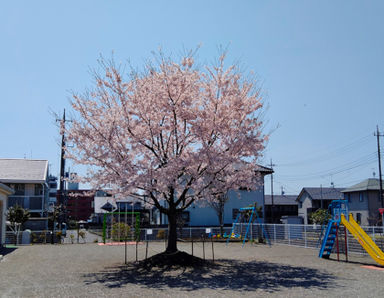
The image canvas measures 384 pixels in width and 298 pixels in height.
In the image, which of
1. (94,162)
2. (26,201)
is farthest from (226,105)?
(26,201)

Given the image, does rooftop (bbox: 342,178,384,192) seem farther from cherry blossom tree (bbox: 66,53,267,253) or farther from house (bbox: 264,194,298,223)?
cherry blossom tree (bbox: 66,53,267,253)

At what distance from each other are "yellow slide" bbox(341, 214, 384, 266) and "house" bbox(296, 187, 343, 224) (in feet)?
129

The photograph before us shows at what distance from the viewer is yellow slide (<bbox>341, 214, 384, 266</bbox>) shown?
1402cm

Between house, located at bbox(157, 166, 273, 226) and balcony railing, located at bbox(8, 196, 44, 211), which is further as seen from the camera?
balcony railing, located at bbox(8, 196, 44, 211)

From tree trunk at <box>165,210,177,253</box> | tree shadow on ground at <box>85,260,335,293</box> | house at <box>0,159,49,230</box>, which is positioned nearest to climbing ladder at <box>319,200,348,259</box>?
tree shadow on ground at <box>85,260,335,293</box>

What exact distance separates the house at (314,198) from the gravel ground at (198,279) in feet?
130

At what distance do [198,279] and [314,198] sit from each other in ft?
154

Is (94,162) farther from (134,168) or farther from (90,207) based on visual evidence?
(90,207)

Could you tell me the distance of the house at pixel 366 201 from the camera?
44.7m

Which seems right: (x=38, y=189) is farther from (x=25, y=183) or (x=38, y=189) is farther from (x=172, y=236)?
(x=172, y=236)

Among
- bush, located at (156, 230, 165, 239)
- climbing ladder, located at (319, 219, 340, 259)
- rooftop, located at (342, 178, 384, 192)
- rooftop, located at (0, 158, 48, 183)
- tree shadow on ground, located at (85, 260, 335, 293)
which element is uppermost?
rooftop, located at (0, 158, 48, 183)

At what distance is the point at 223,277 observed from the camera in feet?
39.3

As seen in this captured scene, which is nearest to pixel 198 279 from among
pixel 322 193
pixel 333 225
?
pixel 333 225

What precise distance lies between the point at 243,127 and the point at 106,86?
221 inches
